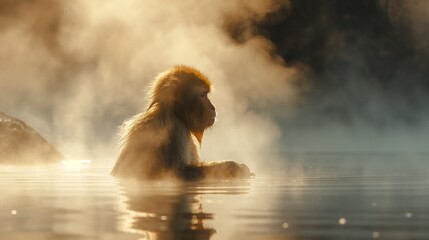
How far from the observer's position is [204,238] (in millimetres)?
5270

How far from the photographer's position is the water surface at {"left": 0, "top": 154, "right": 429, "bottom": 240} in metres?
5.64

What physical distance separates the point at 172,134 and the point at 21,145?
10273 millimetres

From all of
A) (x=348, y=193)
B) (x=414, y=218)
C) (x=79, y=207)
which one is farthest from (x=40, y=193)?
(x=414, y=218)

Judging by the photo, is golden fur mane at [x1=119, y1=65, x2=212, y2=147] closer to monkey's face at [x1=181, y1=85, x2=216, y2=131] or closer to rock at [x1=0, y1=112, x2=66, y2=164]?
monkey's face at [x1=181, y1=85, x2=216, y2=131]

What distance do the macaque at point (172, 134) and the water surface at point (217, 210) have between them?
919mm

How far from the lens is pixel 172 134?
12555 millimetres

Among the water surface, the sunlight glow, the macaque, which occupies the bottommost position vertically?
the water surface

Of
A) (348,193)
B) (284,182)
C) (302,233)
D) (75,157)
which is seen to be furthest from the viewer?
(75,157)

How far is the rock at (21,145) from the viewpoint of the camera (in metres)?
21.3

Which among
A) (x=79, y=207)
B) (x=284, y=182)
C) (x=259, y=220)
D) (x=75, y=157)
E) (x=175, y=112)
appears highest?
(x=75, y=157)

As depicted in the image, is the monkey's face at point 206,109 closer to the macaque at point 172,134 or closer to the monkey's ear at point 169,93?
the macaque at point 172,134

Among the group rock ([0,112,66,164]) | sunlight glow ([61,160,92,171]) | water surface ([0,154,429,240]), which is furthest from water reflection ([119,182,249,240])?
rock ([0,112,66,164])

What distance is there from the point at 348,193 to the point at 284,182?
2.70 metres

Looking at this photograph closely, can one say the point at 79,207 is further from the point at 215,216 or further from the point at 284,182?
the point at 284,182
